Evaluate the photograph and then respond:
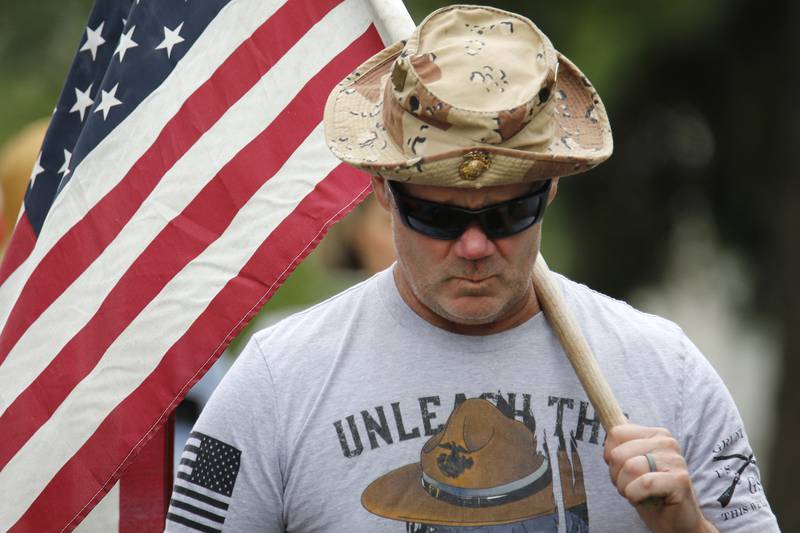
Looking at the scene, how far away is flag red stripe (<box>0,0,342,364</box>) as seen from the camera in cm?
466

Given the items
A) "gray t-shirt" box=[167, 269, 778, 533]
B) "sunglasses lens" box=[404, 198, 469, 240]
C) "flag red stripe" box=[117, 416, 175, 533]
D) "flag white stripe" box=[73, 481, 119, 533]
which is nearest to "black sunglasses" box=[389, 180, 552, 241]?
"sunglasses lens" box=[404, 198, 469, 240]

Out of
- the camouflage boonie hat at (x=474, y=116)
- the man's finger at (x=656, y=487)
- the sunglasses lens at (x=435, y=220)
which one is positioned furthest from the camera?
the sunglasses lens at (x=435, y=220)

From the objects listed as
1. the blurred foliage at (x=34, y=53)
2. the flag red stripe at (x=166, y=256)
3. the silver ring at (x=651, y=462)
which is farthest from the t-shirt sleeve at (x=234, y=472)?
the blurred foliage at (x=34, y=53)

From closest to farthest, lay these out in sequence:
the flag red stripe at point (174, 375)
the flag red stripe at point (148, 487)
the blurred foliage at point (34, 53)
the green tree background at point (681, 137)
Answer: the flag red stripe at point (174, 375) → the flag red stripe at point (148, 487) → the blurred foliage at point (34, 53) → the green tree background at point (681, 137)

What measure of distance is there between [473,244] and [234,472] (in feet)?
2.42

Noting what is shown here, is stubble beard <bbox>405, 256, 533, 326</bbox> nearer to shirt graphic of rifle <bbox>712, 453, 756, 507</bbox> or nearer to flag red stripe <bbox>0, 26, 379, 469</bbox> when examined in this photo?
shirt graphic of rifle <bbox>712, 453, 756, 507</bbox>

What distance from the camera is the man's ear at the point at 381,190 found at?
160 inches

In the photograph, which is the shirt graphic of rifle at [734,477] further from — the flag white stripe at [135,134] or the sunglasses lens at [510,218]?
the flag white stripe at [135,134]

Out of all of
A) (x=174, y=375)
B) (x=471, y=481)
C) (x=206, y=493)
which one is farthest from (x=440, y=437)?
(x=174, y=375)

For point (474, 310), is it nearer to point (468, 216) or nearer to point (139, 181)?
point (468, 216)

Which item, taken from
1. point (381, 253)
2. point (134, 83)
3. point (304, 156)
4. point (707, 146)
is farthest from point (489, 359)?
point (707, 146)

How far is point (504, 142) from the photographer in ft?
12.4

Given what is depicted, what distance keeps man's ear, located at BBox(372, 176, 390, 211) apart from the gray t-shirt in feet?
0.88

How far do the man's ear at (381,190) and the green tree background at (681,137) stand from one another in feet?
22.4
